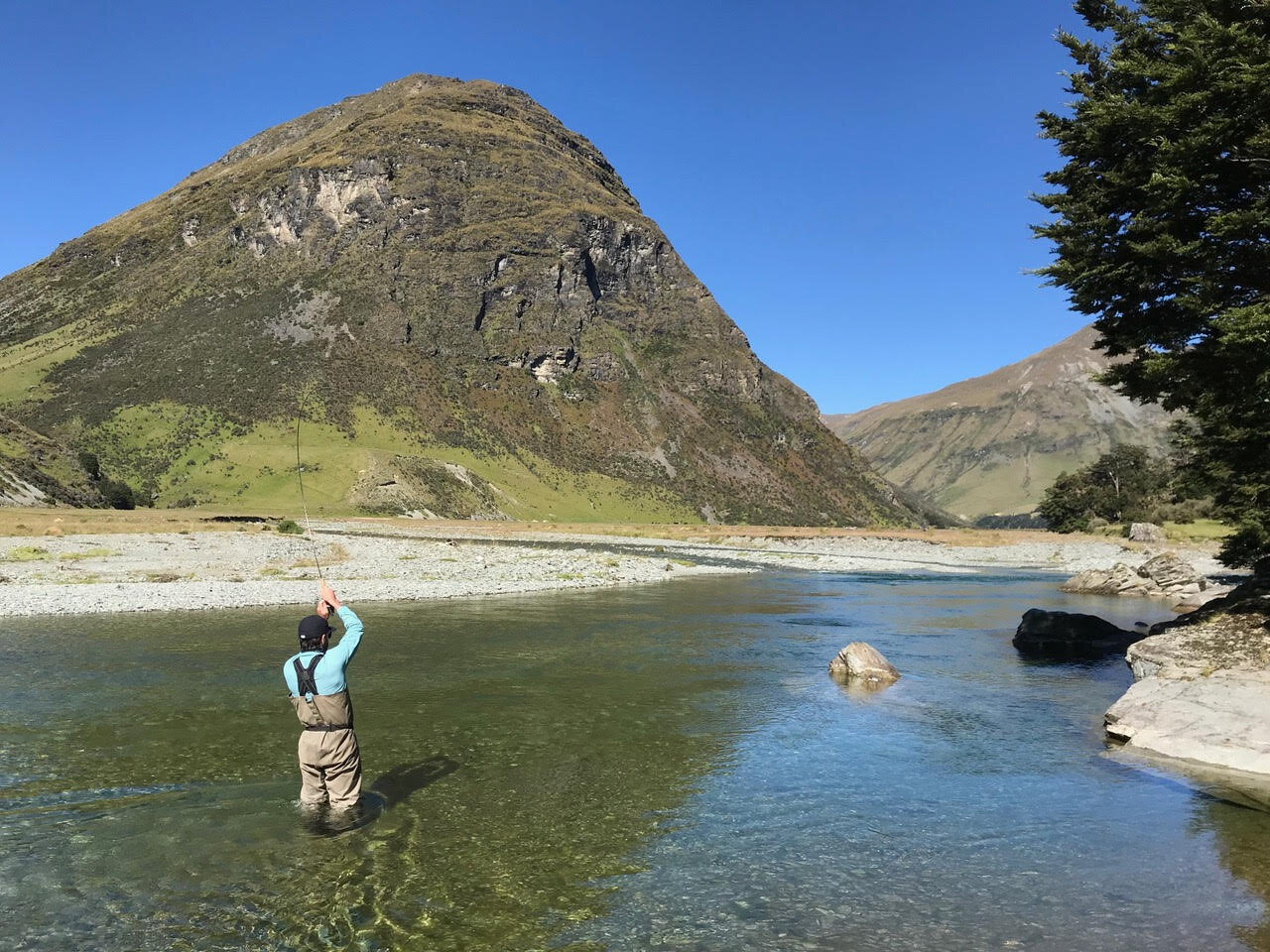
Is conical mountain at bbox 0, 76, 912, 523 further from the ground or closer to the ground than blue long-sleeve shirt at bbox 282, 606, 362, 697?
further from the ground

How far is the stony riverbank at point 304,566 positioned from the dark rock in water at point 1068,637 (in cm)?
2350

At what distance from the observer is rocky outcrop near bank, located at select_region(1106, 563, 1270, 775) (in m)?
13.6

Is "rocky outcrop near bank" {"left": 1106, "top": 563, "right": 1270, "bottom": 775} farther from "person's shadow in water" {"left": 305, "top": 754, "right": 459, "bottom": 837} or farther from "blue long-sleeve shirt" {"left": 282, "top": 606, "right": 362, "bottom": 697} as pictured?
"blue long-sleeve shirt" {"left": 282, "top": 606, "right": 362, "bottom": 697}

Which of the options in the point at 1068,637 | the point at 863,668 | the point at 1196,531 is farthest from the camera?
the point at 1196,531

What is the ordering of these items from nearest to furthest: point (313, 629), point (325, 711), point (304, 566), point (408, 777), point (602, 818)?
1. point (325, 711)
2. point (313, 629)
3. point (602, 818)
4. point (408, 777)
5. point (304, 566)

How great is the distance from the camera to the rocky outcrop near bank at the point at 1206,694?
13594 mm

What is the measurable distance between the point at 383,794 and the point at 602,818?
3.13m

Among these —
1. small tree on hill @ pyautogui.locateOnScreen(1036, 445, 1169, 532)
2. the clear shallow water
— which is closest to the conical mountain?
small tree on hill @ pyautogui.locateOnScreen(1036, 445, 1169, 532)

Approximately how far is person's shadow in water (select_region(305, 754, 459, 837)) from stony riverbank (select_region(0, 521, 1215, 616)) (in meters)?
19.3

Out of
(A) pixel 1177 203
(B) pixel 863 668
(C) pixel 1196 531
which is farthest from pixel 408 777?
(C) pixel 1196 531

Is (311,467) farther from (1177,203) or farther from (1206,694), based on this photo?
(1206,694)

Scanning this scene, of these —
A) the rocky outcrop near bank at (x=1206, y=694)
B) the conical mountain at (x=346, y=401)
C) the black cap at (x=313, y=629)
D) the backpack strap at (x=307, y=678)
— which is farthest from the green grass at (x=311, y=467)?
the rocky outcrop near bank at (x=1206, y=694)

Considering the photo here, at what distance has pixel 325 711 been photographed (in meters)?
10.2

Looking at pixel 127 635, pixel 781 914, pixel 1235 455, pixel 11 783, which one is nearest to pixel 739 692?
pixel 781 914
